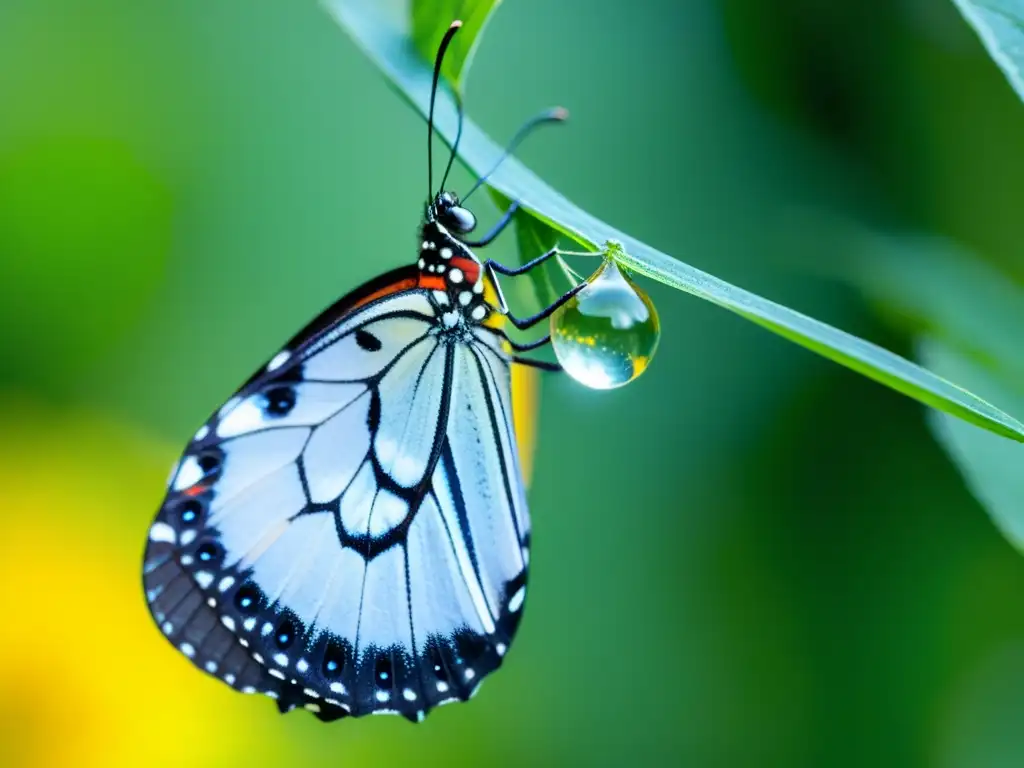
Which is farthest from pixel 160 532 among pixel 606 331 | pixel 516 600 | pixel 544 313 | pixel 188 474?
pixel 606 331

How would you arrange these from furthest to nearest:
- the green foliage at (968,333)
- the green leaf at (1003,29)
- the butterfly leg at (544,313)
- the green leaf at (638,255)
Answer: the butterfly leg at (544,313) → the green foliage at (968,333) → the green leaf at (1003,29) → the green leaf at (638,255)

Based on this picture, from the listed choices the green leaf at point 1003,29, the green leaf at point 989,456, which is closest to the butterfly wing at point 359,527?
the green leaf at point 989,456

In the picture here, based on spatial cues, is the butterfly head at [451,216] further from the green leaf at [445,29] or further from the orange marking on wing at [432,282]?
the green leaf at [445,29]

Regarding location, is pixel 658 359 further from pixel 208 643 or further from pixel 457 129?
pixel 457 129

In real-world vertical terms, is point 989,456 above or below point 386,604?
below

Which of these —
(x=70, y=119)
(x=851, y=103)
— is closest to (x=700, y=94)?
(x=851, y=103)

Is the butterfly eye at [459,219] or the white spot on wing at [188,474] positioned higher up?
the butterfly eye at [459,219]

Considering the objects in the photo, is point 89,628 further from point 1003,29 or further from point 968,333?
point 1003,29
